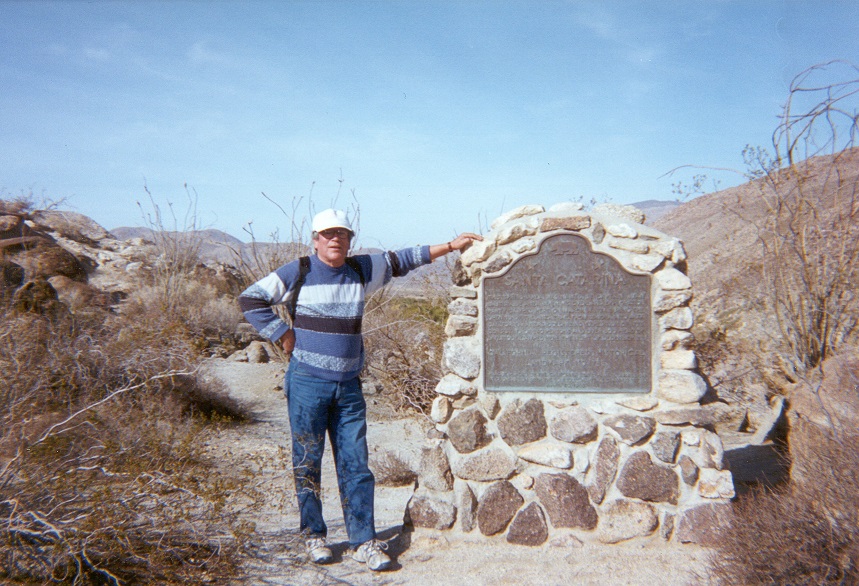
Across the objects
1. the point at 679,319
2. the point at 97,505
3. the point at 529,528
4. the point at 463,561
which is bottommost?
the point at 463,561

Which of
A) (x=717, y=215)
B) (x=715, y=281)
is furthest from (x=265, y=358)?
(x=717, y=215)

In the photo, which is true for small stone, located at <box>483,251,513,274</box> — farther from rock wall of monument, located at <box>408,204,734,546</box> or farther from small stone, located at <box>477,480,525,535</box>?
small stone, located at <box>477,480,525,535</box>

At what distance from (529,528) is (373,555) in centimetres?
92

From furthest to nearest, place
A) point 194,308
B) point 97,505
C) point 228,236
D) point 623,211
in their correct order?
point 228,236, point 194,308, point 623,211, point 97,505

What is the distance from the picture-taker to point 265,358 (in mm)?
10023

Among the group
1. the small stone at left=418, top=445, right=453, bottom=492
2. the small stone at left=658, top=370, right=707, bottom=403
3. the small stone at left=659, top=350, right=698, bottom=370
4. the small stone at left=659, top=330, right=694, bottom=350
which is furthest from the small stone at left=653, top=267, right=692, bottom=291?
the small stone at left=418, top=445, right=453, bottom=492

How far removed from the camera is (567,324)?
389 centimetres

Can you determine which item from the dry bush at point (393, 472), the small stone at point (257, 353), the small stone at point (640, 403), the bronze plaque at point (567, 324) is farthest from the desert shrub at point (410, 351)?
the small stone at point (640, 403)

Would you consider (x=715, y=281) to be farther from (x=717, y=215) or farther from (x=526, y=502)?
(x=526, y=502)

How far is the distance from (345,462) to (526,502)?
3.59ft

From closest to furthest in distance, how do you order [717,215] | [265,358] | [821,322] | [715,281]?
[821,322] < [715,281] < [265,358] < [717,215]

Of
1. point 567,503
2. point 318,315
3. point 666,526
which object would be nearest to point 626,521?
point 666,526

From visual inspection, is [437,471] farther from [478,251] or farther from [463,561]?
[478,251]

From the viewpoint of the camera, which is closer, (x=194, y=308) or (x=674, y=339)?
(x=674, y=339)
